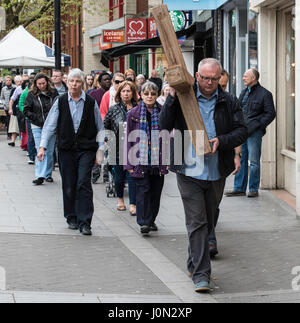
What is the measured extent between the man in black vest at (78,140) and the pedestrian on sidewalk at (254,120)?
303 centimetres

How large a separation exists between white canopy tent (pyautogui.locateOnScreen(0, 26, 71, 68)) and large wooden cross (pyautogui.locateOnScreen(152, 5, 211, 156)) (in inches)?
700

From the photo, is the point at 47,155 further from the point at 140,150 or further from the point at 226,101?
the point at 226,101

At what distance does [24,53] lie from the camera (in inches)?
946

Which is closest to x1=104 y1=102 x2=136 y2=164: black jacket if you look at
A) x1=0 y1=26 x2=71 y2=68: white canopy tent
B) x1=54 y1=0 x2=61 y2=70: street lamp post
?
x1=54 y1=0 x2=61 y2=70: street lamp post

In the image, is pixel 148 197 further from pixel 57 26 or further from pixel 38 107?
pixel 57 26

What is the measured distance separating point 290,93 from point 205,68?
6.21m

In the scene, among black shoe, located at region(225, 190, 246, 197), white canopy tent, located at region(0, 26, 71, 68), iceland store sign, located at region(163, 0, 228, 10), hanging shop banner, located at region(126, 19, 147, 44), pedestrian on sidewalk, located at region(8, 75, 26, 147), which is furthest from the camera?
hanging shop banner, located at region(126, 19, 147, 44)

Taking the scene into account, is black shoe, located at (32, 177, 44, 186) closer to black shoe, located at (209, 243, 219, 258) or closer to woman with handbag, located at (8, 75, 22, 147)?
black shoe, located at (209, 243, 219, 258)

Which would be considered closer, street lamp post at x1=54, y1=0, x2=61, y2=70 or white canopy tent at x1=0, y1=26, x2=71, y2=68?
street lamp post at x1=54, y1=0, x2=61, y2=70

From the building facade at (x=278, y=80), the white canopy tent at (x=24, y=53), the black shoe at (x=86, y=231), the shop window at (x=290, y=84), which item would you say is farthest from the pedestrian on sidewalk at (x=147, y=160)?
the white canopy tent at (x=24, y=53)

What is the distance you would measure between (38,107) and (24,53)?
10541 mm

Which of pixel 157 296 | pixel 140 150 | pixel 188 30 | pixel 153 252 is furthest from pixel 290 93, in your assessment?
pixel 188 30

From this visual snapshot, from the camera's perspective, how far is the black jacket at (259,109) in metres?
11.6

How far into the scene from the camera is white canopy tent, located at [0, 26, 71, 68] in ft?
78.1
